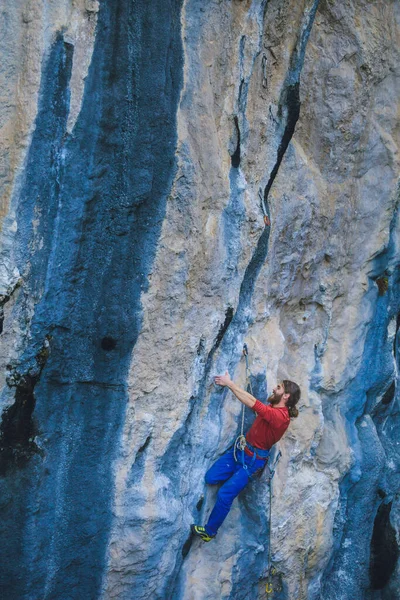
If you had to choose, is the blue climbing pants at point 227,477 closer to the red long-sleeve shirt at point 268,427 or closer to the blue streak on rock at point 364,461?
the red long-sleeve shirt at point 268,427

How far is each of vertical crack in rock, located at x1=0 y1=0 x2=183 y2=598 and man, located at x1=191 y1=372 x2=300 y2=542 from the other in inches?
36.8

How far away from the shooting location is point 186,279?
4141 millimetres

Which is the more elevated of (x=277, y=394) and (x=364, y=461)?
(x=277, y=394)

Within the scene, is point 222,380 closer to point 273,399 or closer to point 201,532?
point 273,399

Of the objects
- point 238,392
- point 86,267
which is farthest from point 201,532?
point 86,267

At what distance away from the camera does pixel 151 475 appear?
13.6ft

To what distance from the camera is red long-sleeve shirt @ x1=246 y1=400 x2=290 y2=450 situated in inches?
177

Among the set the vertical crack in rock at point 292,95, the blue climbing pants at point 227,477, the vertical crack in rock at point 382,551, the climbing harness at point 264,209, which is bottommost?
the vertical crack in rock at point 382,551

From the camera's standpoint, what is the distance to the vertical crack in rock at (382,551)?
19.5 ft

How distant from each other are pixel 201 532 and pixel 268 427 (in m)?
0.91

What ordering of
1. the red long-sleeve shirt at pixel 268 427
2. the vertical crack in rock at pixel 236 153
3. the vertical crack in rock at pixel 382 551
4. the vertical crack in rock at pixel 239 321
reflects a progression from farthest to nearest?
the vertical crack in rock at pixel 382 551, the red long-sleeve shirt at pixel 268 427, the vertical crack in rock at pixel 239 321, the vertical crack in rock at pixel 236 153

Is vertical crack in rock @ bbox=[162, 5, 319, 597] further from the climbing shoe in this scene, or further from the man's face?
the man's face

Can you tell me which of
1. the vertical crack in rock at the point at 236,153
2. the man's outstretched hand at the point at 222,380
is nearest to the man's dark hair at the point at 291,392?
the man's outstretched hand at the point at 222,380

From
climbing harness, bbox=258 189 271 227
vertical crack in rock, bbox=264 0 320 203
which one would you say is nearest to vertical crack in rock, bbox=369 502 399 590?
climbing harness, bbox=258 189 271 227
